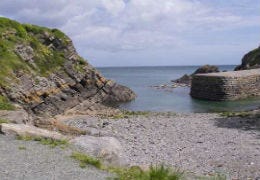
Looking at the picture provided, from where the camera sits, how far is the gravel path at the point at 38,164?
38.1 feet

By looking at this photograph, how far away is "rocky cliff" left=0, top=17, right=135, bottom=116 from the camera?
40812mm

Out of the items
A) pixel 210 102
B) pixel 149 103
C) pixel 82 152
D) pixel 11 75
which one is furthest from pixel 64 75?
pixel 82 152

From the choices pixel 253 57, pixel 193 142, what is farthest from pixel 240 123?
pixel 253 57

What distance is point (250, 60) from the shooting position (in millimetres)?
96688

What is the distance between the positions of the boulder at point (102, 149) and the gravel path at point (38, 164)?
0.71 m

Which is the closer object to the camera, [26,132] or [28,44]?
[26,132]

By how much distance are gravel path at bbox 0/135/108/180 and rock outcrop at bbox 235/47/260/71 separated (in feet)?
255

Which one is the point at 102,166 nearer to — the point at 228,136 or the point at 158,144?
the point at 158,144

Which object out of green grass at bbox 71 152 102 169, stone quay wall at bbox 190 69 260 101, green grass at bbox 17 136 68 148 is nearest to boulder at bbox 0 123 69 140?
green grass at bbox 17 136 68 148

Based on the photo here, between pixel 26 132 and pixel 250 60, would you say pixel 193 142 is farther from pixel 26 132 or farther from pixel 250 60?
pixel 250 60

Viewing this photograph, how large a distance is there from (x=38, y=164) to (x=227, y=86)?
169 feet

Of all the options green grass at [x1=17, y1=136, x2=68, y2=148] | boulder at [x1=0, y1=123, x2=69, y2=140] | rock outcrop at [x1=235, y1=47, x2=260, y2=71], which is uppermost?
rock outcrop at [x1=235, y1=47, x2=260, y2=71]

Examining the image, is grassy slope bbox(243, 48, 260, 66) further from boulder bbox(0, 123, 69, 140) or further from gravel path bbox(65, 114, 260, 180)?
boulder bbox(0, 123, 69, 140)

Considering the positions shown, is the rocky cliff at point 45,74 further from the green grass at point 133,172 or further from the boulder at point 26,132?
the green grass at point 133,172
